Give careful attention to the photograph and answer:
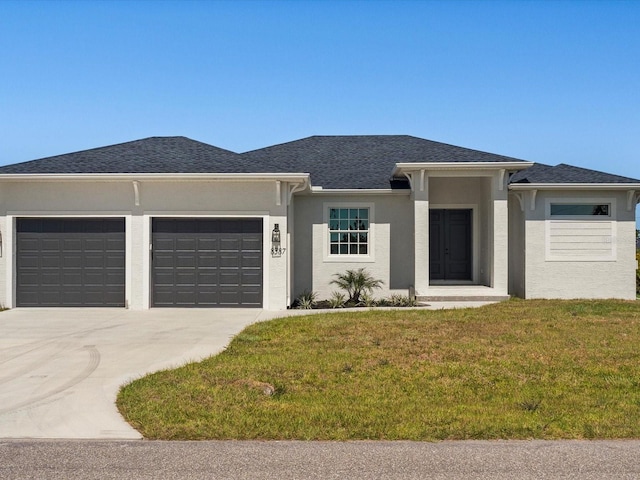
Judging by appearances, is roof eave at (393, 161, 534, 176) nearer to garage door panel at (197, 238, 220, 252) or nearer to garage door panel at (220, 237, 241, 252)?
garage door panel at (220, 237, 241, 252)

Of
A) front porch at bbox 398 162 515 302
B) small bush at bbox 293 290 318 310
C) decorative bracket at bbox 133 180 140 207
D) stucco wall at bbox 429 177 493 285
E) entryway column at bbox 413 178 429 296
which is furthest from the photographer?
stucco wall at bbox 429 177 493 285

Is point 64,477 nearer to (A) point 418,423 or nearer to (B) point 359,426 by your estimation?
(B) point 359,426

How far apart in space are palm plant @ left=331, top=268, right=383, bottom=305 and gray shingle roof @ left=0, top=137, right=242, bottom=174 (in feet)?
14.0

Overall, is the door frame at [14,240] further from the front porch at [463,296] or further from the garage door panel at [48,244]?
the front porch at [463,296]

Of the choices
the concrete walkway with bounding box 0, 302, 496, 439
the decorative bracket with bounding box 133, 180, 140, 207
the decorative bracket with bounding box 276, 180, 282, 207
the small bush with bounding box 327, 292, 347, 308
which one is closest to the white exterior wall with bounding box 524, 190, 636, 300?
the concrete walkway with bounding box 0, 302, 496, 439

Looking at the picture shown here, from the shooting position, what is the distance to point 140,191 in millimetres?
13719

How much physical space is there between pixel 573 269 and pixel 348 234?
6.37m

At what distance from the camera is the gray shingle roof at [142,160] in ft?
44.5

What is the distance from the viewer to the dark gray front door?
17.3m

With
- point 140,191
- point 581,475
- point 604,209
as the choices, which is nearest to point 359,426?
point 581,475

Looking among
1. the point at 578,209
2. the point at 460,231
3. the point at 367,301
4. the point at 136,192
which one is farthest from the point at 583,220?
the point at 136,192

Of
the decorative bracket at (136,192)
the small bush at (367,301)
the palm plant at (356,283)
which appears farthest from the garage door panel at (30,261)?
the small bush at (367,301)

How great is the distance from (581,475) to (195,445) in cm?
308

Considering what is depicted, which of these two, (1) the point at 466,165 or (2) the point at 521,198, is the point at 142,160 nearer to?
(1) the point at 466,165
